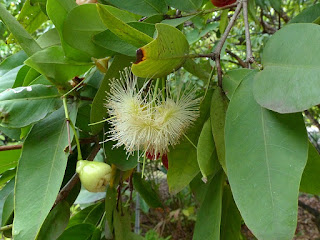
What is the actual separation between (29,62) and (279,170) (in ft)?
1.11

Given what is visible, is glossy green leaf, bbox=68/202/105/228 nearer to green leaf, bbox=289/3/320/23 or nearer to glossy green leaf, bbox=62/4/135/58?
glossy green leaf, bbox=62/4/135/58

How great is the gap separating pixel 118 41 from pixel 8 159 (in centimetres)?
30

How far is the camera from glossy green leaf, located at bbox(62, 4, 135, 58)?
18.9 inches

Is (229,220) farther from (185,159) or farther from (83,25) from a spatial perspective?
(83,25)

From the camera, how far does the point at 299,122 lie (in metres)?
0.40

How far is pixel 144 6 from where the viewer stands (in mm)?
563

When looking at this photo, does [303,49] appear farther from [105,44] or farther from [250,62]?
[105,44]

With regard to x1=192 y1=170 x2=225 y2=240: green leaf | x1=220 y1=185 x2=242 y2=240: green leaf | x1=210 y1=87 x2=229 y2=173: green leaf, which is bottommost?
x1=220 y1=185 x2=242 y2=240: green leaf

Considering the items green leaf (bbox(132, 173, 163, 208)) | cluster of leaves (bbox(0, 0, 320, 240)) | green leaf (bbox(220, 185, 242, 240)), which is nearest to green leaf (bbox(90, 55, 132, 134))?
cluster of leaves (bbox(0, 0, 320, 240))

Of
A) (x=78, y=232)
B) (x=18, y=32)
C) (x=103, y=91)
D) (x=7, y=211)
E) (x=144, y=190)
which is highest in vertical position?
(x=18, y=32)

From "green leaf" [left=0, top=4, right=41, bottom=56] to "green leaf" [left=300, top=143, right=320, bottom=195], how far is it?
39 centimetres

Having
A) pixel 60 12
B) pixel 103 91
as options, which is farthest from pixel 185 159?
pixel 60 12

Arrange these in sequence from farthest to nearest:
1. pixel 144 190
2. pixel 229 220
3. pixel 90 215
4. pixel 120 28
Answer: pixel 144 190 < pixel 90 215 < pixel 229 220 < pixel 120 28

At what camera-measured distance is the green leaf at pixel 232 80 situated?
1.54ft
